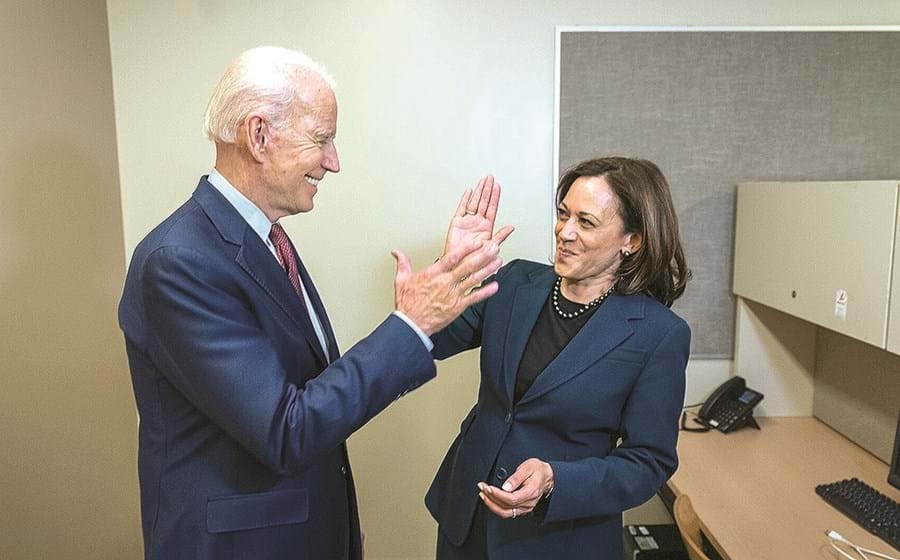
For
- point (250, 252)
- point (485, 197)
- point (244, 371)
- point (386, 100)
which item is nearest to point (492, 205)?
point (485, 197)

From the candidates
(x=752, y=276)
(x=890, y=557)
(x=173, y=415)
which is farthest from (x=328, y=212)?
(x=890, y=557)

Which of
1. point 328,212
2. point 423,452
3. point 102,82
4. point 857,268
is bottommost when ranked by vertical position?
point 423,452

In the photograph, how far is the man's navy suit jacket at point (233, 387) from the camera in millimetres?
972

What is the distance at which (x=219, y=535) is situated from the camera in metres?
1.12

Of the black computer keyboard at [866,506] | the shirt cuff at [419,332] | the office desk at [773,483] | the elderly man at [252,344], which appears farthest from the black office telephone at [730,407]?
the shirt cuff at [419,332]

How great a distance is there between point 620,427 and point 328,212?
1.36 meters

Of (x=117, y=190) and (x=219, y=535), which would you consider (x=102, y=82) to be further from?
(x=219, y=535)

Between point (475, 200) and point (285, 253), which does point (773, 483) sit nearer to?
point (475, 200)

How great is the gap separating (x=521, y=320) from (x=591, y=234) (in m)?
0.25

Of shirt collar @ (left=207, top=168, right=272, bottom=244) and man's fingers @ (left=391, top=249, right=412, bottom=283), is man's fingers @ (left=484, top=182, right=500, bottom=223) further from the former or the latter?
shirt collar @ (left=207, top=168, right=272, bottom=244)

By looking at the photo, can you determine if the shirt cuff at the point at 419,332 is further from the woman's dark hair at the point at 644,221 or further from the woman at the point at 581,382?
the woman's dark hair at the point at 644,221

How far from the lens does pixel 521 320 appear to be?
147cm

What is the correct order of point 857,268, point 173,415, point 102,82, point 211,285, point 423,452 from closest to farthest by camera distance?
point 211,285 → point 173,415 → point 857,268 → point 102,82 → point 423,452

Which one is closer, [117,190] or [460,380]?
[117,190]
